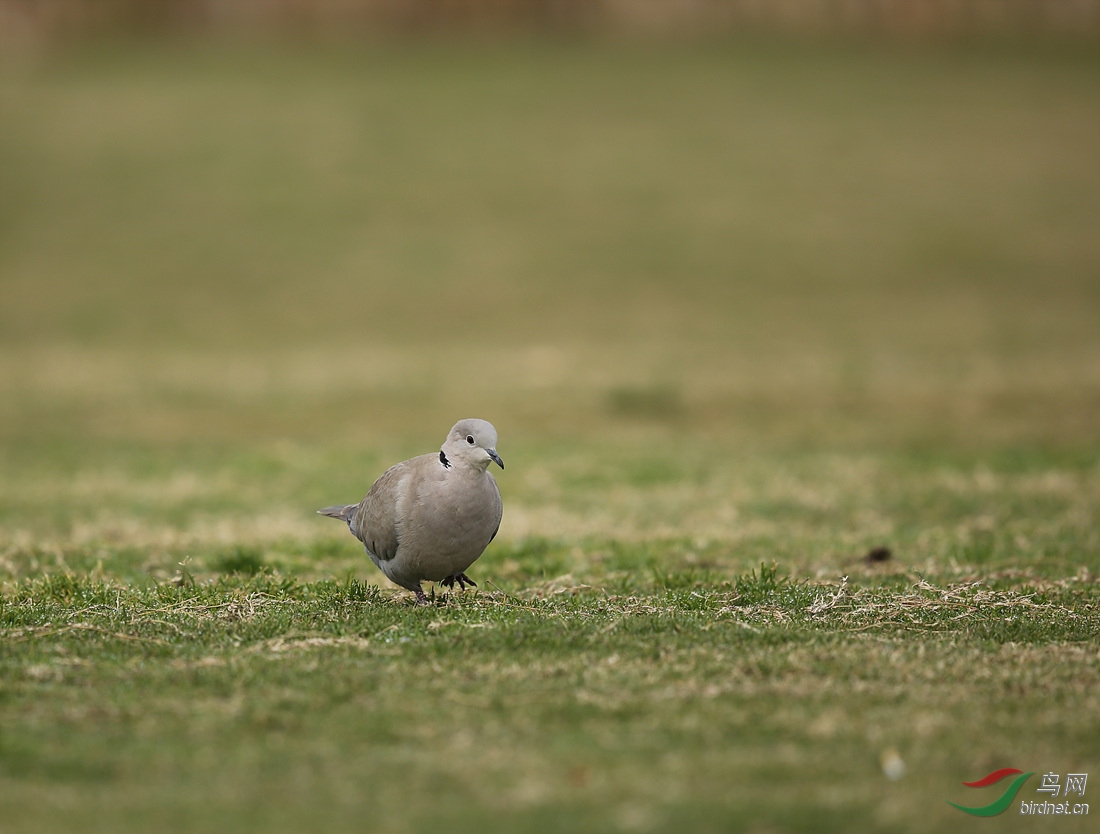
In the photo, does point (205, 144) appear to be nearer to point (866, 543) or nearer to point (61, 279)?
point (61, 279)

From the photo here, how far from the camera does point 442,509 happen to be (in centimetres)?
679

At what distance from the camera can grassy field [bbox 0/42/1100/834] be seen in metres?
4.89

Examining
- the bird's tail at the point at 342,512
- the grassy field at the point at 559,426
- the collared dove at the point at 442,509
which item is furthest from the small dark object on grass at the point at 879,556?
the bird's tail at the point at 342,512

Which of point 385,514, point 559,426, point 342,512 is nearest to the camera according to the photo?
point 385,514

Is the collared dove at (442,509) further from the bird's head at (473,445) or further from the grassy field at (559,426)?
the grassy field at (559,426)

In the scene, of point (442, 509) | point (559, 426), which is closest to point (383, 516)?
point (442, 509)

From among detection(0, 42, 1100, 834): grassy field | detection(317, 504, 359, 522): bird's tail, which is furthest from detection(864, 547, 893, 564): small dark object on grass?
detection(317, 504, 359, 522): bird's tail

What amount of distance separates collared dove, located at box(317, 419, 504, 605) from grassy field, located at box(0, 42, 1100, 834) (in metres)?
0.38

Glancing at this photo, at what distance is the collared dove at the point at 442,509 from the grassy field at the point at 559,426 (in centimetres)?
38

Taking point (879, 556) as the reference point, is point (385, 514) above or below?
above

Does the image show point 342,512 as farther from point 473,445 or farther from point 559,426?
point 559,426

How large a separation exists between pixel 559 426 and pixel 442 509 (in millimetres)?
12210

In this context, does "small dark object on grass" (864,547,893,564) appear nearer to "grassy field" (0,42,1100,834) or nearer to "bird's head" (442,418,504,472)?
"grassy field" (0,42,1100,834)

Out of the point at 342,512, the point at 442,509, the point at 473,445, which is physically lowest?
the point at 342,512
